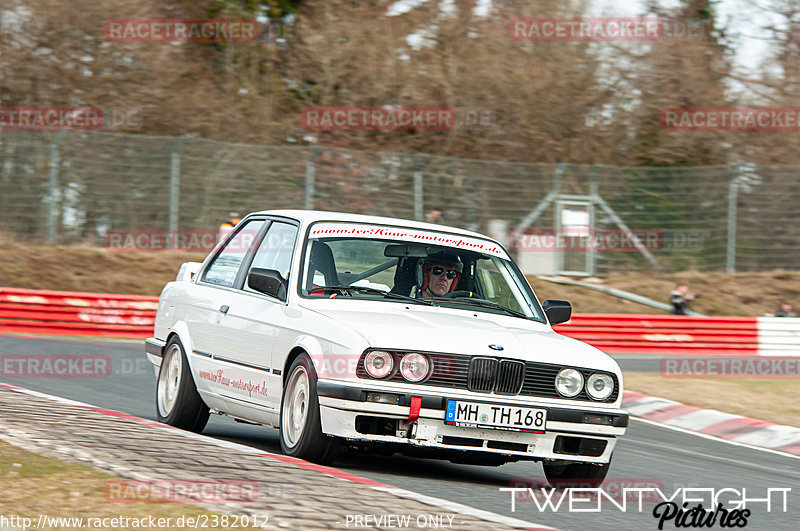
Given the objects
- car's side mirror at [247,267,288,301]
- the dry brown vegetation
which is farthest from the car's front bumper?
the dry brown vegetation

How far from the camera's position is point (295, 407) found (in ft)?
23.1

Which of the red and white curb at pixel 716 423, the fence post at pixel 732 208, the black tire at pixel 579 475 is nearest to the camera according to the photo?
the black tire at pixel 579 475

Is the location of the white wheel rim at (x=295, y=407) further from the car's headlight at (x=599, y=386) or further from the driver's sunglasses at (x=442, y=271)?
the car's headlight at (x=599, y=386)

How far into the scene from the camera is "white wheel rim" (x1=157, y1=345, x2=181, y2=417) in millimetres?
8719

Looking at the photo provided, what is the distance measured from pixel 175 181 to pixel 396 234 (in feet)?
56.0

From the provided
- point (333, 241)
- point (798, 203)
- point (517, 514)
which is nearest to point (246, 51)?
point (798, 203)

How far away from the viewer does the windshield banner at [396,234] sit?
7.89m

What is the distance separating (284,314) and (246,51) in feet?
81.5

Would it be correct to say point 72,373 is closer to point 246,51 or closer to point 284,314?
point 284,314

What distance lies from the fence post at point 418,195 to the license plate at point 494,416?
18099mm

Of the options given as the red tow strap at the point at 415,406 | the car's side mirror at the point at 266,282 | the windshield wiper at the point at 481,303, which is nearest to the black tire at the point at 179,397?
the car's side mirror at the point at 266,282

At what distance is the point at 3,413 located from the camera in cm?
760

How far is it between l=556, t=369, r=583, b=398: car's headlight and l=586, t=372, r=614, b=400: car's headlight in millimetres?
60

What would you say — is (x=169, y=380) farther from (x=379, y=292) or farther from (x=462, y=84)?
(x=462, y=84)
